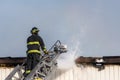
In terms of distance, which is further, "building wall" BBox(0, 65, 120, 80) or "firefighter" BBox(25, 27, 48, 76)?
"building wall" BBox(0, 65, 120, 80)

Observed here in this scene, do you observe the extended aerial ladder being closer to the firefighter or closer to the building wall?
the firefighter

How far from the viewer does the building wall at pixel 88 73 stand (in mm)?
15500

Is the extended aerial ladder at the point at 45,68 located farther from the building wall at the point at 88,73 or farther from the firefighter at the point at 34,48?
the building wall at the point at 88,73

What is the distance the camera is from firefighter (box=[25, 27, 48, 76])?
46.1 feet

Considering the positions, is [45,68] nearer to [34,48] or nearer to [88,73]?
[34,48]

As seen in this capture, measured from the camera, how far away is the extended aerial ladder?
13579 millimetres

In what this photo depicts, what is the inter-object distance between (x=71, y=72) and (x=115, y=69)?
5.32ft

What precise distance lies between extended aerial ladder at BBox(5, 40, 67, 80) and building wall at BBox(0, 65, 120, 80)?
4.19 feet

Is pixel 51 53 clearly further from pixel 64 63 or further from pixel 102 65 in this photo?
pixel 102 65

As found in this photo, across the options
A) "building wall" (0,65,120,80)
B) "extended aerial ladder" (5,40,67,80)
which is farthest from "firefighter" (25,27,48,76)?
"building wall" (0,65,120,80)

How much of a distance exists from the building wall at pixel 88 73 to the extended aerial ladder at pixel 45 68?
1.28 metres

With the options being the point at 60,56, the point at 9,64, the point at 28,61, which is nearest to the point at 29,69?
the point at 28,61

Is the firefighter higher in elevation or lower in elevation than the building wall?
higher

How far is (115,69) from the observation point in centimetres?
1553
